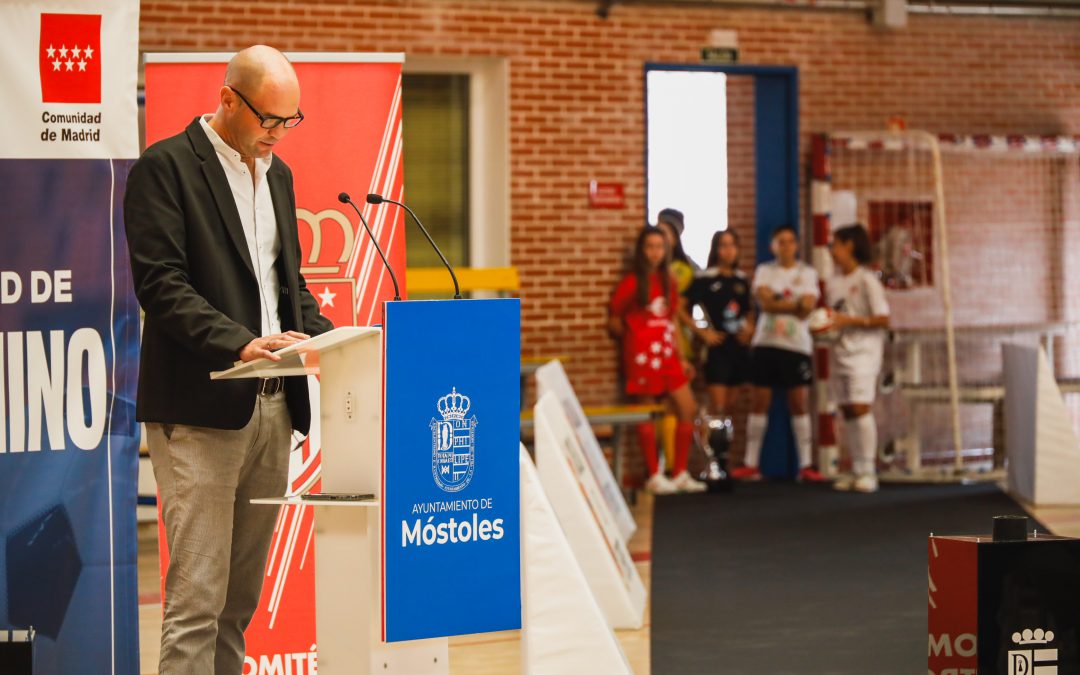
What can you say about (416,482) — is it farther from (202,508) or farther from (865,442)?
(865,442)

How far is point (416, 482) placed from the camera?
2.75m

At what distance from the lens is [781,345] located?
8500 millimetres

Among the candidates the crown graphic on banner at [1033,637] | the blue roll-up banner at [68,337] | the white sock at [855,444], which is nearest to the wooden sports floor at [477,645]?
the blue roll-up banner at [68,337]

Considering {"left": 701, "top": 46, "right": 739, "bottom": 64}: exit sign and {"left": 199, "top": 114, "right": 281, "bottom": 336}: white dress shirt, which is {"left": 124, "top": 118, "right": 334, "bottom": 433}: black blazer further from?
{"left": 701, "top": 46, "right": 739, "bottom": 64}: exit sign

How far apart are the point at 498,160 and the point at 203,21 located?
197cm

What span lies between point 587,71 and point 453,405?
19.5ft

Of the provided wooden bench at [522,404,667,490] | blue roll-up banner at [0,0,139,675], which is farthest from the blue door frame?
blue roll-up banner at [0,0,139,675]

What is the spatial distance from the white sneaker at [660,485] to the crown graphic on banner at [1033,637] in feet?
16.0

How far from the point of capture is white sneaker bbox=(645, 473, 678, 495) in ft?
27.0

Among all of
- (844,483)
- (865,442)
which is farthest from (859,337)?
(844,483)

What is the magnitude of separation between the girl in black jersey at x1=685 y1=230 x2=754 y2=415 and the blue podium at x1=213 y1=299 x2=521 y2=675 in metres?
5.78

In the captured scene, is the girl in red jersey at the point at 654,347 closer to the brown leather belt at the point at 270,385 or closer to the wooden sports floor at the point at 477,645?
the wooden sports floor at the point at 477,645

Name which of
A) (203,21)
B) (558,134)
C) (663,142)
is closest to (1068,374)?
(663,142)

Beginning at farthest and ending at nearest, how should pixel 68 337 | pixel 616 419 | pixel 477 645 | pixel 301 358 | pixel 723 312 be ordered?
pixel 723 312 < pixel 616 419 < pixel 477 645 < pixel 68 337 < pixel 301 358
